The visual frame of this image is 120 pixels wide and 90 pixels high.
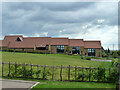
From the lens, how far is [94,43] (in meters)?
58.0

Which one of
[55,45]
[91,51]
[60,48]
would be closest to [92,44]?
[91,51]

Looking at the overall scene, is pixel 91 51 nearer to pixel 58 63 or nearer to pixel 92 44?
pixel 92 44

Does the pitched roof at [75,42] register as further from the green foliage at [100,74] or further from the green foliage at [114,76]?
the green foliage at [114,76]

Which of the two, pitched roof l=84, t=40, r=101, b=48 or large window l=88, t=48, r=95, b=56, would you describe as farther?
pitched roof l=84, t=40, r=101, b=48

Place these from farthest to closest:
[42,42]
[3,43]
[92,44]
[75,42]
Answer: [3,43] → [75,42] → [92,44] → [42,42]

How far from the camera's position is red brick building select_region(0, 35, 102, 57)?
55562mm

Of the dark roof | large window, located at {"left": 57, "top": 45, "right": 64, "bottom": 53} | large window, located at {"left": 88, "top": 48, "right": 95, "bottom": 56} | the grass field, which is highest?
the dark roof

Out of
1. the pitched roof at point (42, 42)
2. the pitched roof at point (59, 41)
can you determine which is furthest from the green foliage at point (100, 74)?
the pitched roof at point (59, 41)

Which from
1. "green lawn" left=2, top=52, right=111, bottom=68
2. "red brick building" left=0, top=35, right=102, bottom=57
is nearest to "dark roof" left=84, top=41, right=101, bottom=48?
"red brick building" left=0, top=35, right=102, bottom=57

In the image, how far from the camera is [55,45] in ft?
187

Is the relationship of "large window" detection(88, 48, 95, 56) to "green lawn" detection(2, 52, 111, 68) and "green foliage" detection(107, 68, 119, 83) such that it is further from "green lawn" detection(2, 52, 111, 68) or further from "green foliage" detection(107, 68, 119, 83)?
"green foliage" detection(107, 68, 119, 83)

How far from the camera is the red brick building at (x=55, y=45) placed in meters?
Answer: 55.6

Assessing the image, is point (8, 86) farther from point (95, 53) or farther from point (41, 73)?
point (95, 53)

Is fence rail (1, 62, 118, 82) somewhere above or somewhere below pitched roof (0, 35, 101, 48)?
below
